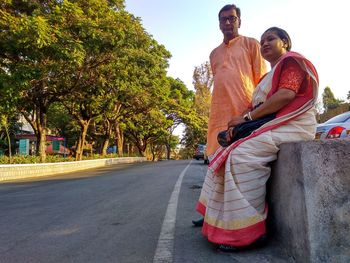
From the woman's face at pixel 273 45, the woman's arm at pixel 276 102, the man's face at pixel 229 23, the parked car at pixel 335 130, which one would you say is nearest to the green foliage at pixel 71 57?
the parked car at pixel 335 130

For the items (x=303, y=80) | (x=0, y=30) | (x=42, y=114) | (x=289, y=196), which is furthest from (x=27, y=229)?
(x=42, y=114)

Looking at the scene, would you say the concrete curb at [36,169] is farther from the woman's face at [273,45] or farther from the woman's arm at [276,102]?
the woman's arm at [276,102]

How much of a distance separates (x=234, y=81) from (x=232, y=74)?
0.25 ft

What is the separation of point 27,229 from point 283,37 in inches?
138

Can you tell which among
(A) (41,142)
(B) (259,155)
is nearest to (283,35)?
(B) (259,155)

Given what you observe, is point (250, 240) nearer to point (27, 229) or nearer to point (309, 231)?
point (309, 231)

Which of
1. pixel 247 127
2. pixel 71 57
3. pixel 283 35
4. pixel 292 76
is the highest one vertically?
pixel 71 57

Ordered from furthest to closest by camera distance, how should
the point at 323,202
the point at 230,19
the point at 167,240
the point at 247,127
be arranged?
the point at 230,19
the point at 167,240
the point at 247,127
the point at 323,202

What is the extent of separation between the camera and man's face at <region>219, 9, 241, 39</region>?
4223 mm

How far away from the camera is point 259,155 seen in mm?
3314

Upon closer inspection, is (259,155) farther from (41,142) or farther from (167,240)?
(41,142)

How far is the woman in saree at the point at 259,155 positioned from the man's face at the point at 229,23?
3.34 ft

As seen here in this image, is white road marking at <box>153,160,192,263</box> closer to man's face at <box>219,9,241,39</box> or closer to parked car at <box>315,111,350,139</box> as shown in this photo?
man's face at <box>219,9,241,39</box>

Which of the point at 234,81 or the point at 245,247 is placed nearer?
the point at 245,247
